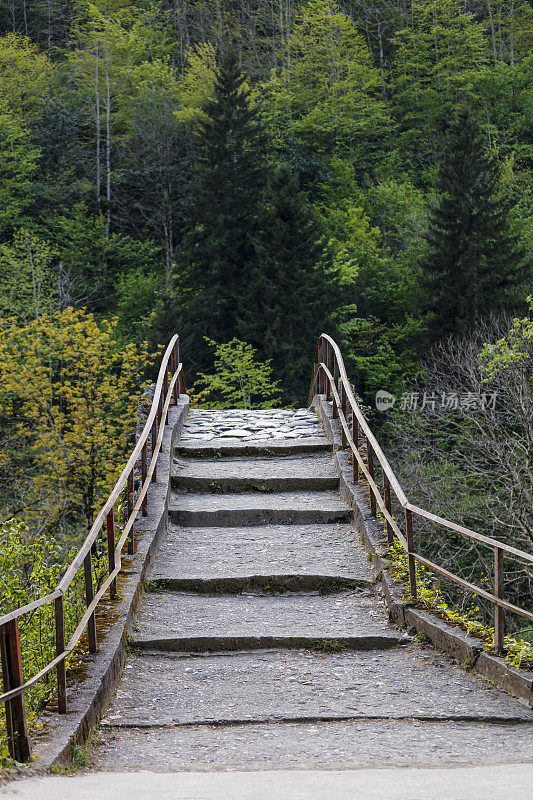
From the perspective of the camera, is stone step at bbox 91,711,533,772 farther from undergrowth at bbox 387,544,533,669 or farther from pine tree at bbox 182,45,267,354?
pine tree at bbox 182,45,267,354

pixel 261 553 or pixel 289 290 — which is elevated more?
pixel 289 290

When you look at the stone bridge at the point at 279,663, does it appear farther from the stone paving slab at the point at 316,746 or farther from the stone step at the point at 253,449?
the stone step at the point at 253,449

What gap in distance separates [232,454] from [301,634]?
472cm

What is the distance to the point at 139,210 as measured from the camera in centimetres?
3756

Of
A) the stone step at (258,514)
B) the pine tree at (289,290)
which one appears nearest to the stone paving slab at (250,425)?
the stone step at (258,514)

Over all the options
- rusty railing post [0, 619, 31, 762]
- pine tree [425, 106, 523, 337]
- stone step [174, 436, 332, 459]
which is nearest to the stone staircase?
rusty railing post [0, 619, 31, 762]

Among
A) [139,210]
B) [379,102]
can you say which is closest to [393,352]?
[139,210]

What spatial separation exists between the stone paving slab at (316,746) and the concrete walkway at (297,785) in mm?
268

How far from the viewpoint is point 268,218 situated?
28141mm

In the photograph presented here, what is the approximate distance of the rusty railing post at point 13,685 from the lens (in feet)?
10.5

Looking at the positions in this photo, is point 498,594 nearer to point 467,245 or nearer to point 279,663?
point 279,663

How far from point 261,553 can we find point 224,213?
Answer: 23.2 metres

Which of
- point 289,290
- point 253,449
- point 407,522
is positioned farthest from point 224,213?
point 407,522

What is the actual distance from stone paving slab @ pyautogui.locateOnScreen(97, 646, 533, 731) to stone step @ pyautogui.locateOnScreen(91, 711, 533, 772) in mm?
106
